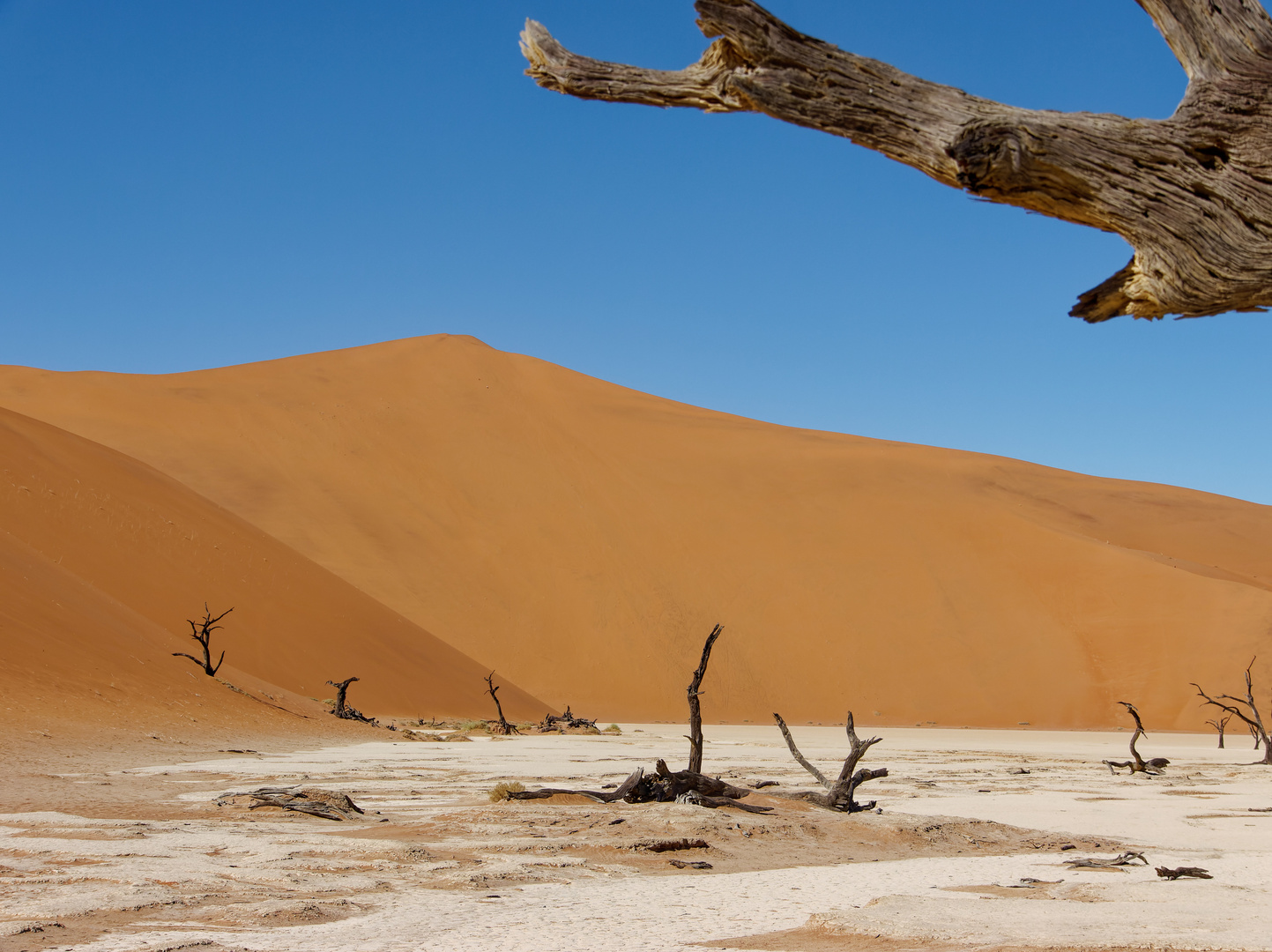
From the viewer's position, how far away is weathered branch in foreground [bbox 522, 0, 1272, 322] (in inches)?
102

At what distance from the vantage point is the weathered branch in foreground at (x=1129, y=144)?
259 cm

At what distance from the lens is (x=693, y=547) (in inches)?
1719

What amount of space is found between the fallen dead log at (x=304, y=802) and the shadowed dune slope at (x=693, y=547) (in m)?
25.6

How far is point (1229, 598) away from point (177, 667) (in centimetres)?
3484

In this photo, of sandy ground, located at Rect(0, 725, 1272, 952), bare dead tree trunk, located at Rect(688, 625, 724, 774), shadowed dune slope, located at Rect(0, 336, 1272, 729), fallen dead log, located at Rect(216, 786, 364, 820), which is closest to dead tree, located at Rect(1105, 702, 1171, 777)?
sandy ground, located at Rect(0, 725, 1272, 952)

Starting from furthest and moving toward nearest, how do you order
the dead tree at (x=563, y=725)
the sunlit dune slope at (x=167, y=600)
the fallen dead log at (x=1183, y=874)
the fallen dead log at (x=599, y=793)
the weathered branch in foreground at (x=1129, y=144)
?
the dead tree at (x=563, y=725), the sunlit dune slope at (x=167, y=600), the fallen dead log at (x=599, y=793), the fallen dead log at (x=1183, y=874), the weathered branch in foreground at (x=1129, y=144)

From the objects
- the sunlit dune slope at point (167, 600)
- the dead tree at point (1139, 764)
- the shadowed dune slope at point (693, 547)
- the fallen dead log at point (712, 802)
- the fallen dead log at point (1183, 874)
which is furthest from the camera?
the shadowed dune slope at point (693, 547)

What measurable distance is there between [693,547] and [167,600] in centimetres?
2249

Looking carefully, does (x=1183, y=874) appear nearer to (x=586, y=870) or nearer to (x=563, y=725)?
(x=586, y=870)

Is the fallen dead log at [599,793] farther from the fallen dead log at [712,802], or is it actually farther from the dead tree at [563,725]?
the dead tree at [563,725]

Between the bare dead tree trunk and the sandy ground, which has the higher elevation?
the bare dead tree trunk

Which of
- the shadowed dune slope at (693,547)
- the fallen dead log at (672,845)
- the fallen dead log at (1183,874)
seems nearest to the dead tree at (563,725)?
the shadowed dune slope at (693,547)

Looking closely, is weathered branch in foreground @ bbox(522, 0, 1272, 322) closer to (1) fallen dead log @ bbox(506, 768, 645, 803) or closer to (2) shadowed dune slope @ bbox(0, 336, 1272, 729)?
(1) fallen dead log @ bbox(506, 768, 645, 803)

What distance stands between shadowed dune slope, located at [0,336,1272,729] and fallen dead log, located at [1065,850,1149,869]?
27301 mm
